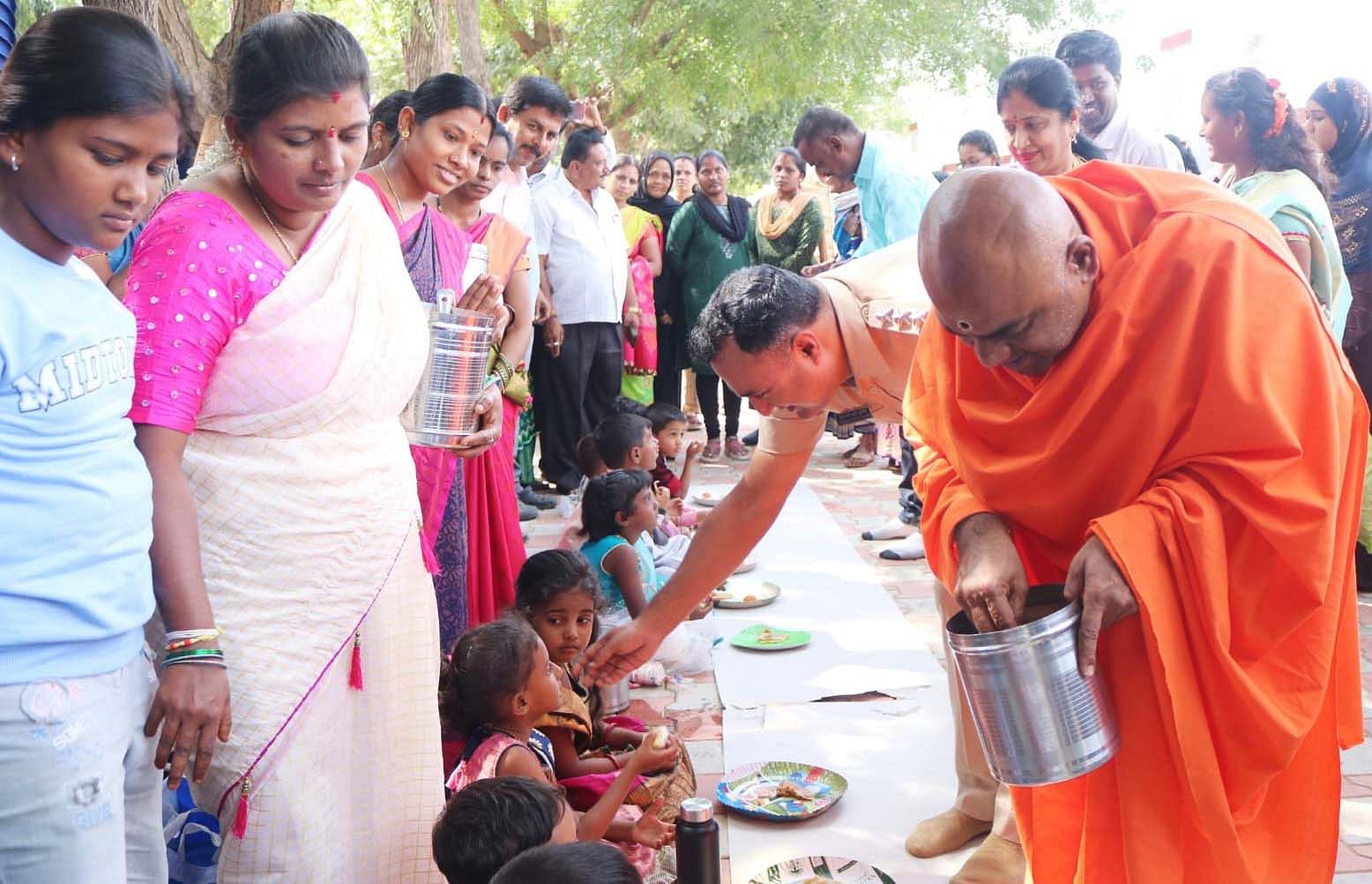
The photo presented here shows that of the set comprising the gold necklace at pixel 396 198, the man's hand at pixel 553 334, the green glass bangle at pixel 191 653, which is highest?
the gold necklace at pixel 396 198

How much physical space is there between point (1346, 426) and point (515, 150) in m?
4.59

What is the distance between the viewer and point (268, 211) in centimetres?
199

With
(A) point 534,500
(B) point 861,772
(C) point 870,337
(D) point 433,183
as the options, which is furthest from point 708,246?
(C) point 870,337

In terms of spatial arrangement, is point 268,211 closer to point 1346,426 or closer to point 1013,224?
point 1013,224

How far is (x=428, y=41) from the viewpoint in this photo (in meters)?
→ 9.30

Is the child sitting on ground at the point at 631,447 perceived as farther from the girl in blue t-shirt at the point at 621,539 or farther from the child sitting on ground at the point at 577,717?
the child sitting on ground at the point at 577,717

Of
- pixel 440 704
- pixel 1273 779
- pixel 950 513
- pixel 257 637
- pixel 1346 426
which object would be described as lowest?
pixel 440 704

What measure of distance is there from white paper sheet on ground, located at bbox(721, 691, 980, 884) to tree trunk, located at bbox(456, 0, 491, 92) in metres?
8.02

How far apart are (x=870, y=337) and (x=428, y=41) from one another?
7.62m

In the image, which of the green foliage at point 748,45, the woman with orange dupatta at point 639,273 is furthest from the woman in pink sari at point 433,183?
the green foliage at point 748,45

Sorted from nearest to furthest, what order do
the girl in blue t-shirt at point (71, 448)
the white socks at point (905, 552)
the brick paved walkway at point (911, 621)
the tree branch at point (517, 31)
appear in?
the girl in blue t-shirt at point (71, 448)
the brick paved walkway at point (911, 621)
the white socks at point (905, 552)
the tree branch at point (517, 31)

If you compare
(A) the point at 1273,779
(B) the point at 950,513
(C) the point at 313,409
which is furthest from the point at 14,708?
(A) the point at 1273,779

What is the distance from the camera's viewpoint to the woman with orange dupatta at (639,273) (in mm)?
8148

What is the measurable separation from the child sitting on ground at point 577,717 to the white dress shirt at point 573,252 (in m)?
3.58
